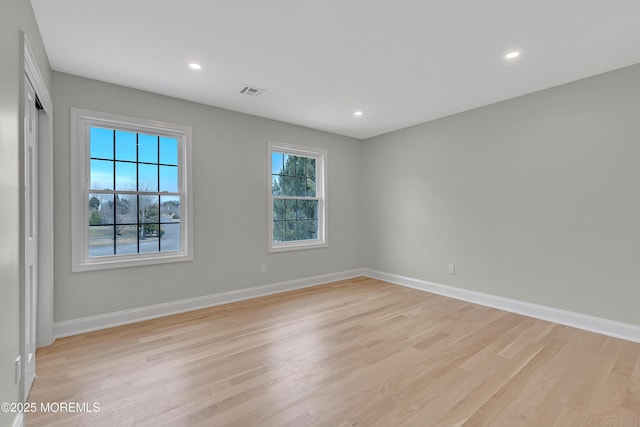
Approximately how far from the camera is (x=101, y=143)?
10.1 ft

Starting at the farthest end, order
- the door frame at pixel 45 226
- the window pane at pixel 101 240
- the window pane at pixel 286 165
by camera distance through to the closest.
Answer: the window pane at pixel 286 165, the window pane at pixel 101 240, the door frame at pixel 45 226

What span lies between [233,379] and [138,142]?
277cm

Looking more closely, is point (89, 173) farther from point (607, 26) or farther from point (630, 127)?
point (630, 127)

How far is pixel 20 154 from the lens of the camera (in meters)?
1.64

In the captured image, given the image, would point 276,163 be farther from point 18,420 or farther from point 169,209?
point 18,420

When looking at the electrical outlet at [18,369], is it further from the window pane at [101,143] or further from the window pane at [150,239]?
the window pane at [101,143]

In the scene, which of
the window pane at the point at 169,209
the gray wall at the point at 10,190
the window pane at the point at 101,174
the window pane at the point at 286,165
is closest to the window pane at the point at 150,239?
the window pane at the point at 169,209

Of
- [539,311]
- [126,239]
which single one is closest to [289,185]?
[126,239]

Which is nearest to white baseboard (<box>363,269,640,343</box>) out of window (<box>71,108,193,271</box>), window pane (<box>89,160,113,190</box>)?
window (<box>71,108,193,271</box>)

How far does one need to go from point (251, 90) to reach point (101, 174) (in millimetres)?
1850

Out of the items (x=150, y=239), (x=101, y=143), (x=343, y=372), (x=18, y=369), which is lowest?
(x=343, y=372)

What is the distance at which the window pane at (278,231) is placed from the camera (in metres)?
4.41

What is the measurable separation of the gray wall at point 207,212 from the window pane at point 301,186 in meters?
0.47

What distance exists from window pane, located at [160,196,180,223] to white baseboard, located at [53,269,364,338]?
1.00 meters
